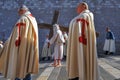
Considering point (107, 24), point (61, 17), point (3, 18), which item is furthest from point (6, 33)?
point (107, 24)

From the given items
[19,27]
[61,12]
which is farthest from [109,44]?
[19,27]

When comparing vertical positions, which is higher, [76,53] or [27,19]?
[27,19]

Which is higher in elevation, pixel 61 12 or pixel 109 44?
pixel 61 12

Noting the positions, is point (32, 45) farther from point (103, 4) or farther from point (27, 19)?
point (103, 4)

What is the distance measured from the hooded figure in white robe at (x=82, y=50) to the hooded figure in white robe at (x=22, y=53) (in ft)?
2.40

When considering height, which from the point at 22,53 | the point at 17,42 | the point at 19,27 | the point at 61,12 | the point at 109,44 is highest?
the point at 61,12

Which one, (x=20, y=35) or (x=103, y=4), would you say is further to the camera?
(x=103, y=4)

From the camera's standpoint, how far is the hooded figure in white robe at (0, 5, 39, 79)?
7.84 metres

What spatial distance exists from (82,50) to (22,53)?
1.20 metres

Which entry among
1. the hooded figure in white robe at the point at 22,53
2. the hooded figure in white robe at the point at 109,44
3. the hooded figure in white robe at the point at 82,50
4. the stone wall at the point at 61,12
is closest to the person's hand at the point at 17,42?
the hooded figure in white robe at the point at 22,53

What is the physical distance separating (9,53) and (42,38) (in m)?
20.8

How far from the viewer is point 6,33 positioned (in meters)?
29.0

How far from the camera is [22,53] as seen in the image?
790 cm

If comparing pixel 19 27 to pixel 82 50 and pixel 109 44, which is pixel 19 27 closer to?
pixel 82 50
